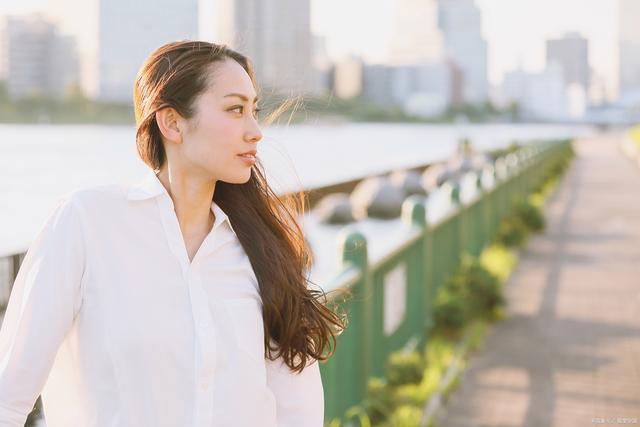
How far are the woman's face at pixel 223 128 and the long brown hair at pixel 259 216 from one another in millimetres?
23

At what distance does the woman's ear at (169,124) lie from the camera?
6.01ft

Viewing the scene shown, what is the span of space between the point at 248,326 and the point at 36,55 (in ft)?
35.4

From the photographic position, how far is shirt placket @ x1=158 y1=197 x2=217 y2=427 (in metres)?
1.75

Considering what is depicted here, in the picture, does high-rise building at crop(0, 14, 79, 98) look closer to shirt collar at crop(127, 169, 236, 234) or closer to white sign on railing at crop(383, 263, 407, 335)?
white sign on railing at crop(383, 263, 407, 335)

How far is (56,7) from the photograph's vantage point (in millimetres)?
7730

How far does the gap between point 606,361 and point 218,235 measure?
4.67m

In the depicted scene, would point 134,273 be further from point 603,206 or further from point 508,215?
point 603,206

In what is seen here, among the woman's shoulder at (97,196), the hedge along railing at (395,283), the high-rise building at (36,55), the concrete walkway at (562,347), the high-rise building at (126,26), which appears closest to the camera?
the woman's shoulder at (97,196)

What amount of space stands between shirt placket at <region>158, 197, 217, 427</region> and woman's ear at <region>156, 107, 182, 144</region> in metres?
0.17

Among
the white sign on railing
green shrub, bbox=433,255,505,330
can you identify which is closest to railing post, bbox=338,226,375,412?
the white sign on railing

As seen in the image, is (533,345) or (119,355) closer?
(119,355)

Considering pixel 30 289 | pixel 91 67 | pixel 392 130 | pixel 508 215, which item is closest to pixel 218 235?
pixel 30 289

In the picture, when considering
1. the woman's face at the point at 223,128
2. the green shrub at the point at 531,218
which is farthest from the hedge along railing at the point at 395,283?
the green shrub at the point at 531,218

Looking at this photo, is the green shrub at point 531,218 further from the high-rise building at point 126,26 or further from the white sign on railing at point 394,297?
the white sign on railing at point 394,297
